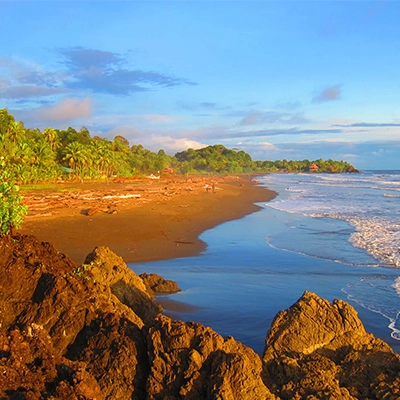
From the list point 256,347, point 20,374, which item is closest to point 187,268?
point 256,347

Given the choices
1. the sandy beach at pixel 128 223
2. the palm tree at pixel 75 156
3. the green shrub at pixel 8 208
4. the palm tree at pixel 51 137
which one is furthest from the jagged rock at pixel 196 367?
the palm tree at pixel 51 137

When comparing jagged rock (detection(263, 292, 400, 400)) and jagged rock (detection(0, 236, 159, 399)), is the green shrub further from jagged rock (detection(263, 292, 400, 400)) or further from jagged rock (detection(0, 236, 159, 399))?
jagged rock (detection(263, 292, 400, 400))

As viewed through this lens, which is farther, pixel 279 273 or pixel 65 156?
pixel 65 156

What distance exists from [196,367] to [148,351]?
22.0 inches

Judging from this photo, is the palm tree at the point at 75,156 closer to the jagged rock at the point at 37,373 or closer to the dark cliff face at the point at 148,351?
the dark cliff face at the point at 148,351

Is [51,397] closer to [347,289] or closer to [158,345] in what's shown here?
[158,345]

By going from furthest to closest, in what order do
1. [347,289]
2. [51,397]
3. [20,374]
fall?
[347,289], [20,374], [51,397]

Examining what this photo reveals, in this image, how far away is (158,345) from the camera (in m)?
4.48

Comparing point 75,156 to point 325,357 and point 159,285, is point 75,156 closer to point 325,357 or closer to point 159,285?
point 159,285

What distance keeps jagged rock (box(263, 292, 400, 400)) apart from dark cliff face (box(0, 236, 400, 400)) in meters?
0.01

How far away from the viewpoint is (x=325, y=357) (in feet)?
17.0

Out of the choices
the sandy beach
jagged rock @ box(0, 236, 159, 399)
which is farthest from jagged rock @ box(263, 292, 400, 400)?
the sandy beach

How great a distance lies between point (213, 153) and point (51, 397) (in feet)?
525

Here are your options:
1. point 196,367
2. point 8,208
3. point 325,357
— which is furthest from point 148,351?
point 8,208
